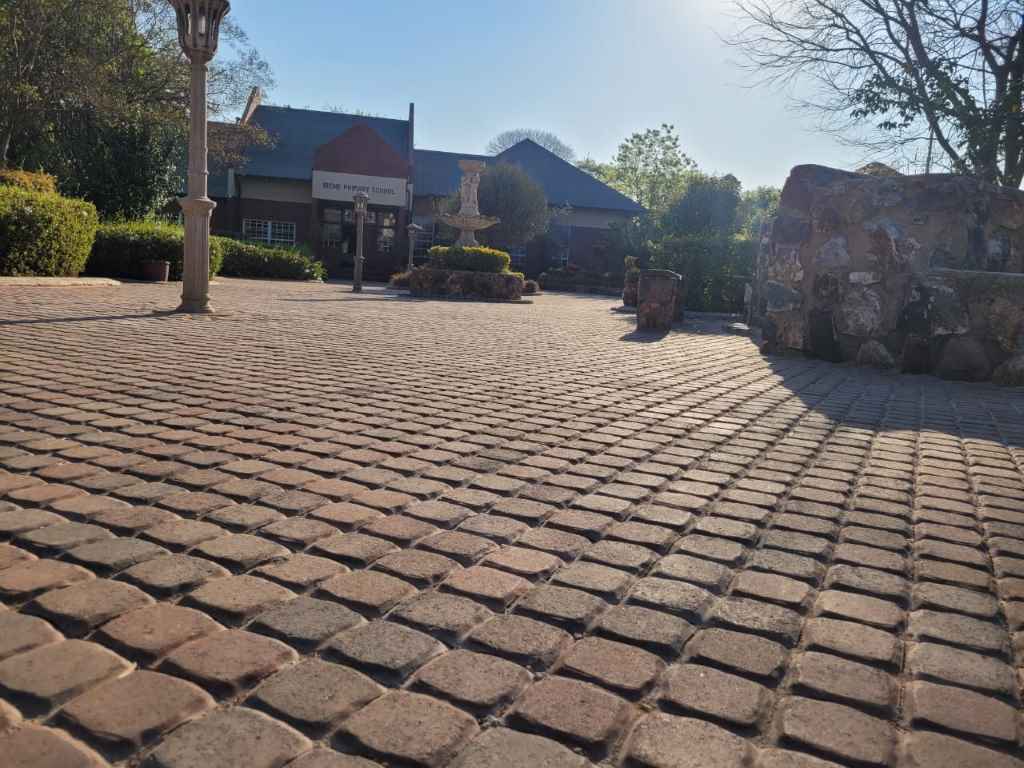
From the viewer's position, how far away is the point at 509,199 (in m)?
30.8

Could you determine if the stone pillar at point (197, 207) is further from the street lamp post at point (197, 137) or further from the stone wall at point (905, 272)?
the stone wall at point (905, 272)

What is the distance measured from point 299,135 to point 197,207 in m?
26.9

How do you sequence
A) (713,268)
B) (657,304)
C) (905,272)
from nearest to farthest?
(905,272) < (657,304) < (713,268)

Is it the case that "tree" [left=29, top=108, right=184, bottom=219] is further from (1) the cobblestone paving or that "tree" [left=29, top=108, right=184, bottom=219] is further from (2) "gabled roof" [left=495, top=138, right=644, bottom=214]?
(1) the cobblestone paving

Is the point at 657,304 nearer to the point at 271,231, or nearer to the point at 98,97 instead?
the point at 98,97

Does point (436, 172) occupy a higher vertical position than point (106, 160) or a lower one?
higher

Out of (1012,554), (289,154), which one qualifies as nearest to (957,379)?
(1012,554)

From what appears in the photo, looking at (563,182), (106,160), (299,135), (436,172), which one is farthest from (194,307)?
(563,182)

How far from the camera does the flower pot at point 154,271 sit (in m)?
16.3

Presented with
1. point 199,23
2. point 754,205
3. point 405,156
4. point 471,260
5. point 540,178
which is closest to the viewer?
point 199,23

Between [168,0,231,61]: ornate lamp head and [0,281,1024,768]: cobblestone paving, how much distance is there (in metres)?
5.61

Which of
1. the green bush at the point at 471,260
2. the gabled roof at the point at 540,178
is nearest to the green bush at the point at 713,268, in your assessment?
the green bush at the point at 471,260

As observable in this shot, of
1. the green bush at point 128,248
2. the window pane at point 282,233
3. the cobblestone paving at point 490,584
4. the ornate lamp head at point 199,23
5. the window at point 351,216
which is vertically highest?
the ornate lamp head at point 199,23

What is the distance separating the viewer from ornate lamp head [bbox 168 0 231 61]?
9.01m
